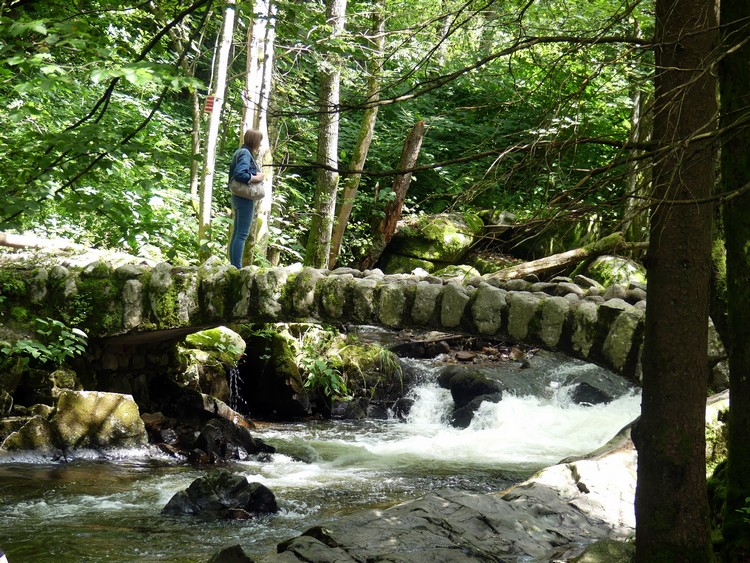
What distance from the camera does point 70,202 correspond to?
14.7 ft

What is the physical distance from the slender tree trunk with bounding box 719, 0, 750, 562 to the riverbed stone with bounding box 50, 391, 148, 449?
5898 mm

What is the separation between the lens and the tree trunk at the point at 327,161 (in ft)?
33.0

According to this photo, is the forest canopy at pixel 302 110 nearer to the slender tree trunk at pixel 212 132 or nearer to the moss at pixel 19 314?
the slender tree trunk at pixel 212 132

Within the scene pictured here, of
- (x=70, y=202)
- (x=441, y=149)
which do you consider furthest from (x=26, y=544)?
(x=441, y=149)

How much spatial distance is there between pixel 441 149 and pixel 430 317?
10131mm

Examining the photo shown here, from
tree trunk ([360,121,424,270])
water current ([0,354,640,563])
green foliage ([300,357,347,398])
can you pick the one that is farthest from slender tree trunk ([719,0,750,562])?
tree trunk ([360,121,424,270])

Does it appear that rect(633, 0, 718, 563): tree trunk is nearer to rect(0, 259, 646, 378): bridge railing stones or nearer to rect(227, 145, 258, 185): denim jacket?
rect(0, 259, 646, 378): bridge railing stones

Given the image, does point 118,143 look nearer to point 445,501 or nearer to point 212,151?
point 445,501

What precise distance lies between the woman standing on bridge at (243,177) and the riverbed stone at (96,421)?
1847mm

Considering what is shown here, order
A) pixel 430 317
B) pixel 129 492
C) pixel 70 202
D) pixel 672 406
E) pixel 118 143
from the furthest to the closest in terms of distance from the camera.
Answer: pixel 430 317 < pixel 129 492 < pixel 70 202 < pixel 118 143 < pixel 672 406

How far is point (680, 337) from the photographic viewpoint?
314cm

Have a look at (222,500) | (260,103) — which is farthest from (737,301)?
(260,103)

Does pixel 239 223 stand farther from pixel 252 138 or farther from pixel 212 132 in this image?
pixel 212 132

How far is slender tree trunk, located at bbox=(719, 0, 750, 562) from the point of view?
137 inches
